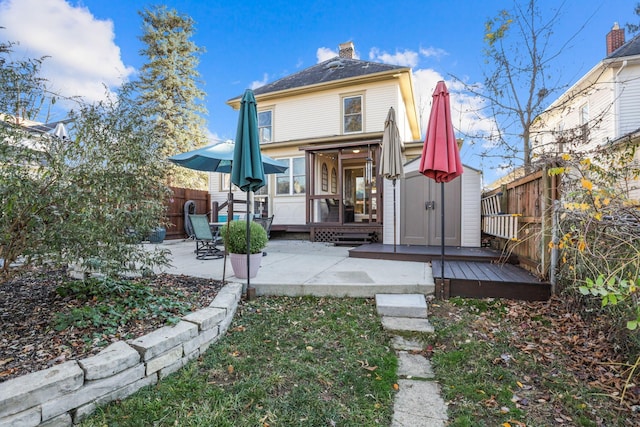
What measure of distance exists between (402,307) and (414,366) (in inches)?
Answer: 33.9

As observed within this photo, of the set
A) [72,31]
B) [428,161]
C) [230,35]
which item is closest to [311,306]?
[428,161]

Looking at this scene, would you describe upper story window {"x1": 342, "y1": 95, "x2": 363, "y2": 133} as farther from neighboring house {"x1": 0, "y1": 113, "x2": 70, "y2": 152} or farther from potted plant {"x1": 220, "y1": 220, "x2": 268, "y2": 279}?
neighboring house {"x1": 0, "y1": 113, "x2": 70, "y2": 152}

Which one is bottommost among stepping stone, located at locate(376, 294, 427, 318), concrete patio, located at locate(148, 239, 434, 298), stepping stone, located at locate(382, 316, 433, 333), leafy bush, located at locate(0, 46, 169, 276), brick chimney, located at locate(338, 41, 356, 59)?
stepping stone, located at locate(382, 316, 433, 333)

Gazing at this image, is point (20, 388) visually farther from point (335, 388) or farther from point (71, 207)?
point (335, 388)

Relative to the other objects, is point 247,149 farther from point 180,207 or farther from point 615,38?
point 615,38

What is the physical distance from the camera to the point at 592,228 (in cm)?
274

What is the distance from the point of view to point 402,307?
10.8ft

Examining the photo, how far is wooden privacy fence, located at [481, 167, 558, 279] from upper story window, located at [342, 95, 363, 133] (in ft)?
18.4

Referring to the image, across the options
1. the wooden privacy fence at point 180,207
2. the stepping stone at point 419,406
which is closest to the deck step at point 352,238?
the wooden privacy fence at point 180,207

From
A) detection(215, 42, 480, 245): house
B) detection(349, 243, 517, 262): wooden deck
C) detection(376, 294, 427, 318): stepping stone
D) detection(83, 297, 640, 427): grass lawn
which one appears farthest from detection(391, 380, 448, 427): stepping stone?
detection(215, 42, 480, 245): house

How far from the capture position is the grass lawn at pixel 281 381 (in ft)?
5.82

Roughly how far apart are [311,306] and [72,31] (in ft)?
34.1

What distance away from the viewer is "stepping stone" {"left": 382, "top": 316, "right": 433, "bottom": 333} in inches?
117

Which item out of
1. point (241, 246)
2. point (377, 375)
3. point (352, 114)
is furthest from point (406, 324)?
point (352, 114)
